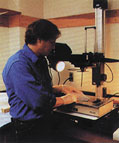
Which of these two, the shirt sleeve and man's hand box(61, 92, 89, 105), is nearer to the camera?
the shirt sleeve

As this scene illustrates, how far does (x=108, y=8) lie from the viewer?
86.3 inches

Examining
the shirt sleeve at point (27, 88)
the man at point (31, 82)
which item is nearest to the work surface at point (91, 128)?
the man at point (31, 82)

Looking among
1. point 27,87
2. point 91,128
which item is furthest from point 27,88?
point 91,128

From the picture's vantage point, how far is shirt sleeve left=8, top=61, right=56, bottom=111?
1.15 metres

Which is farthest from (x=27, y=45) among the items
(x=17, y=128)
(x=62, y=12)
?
(x=62, y=12)

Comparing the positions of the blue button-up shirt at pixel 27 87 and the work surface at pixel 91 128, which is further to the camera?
the work surface at pixel 91 128

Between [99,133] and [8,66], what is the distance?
0.75 metres

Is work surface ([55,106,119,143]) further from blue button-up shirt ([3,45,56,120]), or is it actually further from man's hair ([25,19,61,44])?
man's hair ([25,19,61,44])

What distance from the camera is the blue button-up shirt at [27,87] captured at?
1148 millimetres

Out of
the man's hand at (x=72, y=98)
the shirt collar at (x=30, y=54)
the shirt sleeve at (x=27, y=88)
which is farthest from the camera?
the man's hand at (x=72, y=98)

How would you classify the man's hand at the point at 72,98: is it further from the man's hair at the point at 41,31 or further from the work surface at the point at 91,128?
the man's hair at the point at 41,31

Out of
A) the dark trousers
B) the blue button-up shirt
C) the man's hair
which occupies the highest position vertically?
the man's hair

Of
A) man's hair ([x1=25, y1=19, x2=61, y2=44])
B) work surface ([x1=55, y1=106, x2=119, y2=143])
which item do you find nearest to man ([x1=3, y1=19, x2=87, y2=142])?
man's hair ([x1=25, y1=19, x2=61, y2=44])

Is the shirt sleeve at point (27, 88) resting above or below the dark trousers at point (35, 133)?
above
